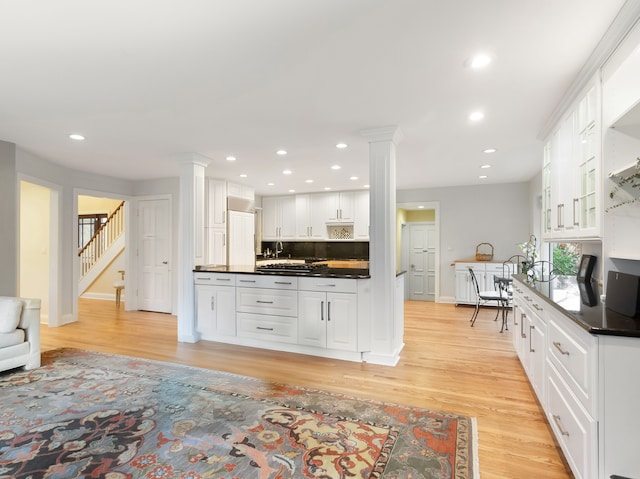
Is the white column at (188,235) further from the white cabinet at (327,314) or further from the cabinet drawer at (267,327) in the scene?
the white cabinet at (327,314)

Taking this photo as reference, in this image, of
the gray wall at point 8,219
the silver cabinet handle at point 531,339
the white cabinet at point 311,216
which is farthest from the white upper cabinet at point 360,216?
the gray wall at point 8,219

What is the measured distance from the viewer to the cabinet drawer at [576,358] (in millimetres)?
1481

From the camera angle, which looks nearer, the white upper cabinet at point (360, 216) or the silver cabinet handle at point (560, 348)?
the silver cabinet handle at point (560, 348)

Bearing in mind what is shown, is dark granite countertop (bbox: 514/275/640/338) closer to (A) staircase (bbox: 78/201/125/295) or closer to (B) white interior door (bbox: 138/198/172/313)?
(B) white interior door (bbox: 138/198/172/313)

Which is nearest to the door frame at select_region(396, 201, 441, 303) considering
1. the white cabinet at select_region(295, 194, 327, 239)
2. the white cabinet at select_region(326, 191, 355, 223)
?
the white cabinet at select_region(326, 191, 355, 223)

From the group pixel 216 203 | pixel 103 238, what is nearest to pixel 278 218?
pixel 216 203

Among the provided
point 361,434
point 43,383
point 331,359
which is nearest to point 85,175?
point 43,383

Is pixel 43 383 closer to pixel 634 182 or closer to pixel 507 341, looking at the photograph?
pixel 634 182

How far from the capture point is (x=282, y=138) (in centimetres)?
384

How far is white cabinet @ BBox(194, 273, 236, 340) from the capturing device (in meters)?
4.31

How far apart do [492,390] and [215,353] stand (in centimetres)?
289

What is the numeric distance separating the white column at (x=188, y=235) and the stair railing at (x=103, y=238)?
13.9 ft

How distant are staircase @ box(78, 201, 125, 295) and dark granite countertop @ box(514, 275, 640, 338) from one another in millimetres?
7969

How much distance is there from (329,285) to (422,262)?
485cm
